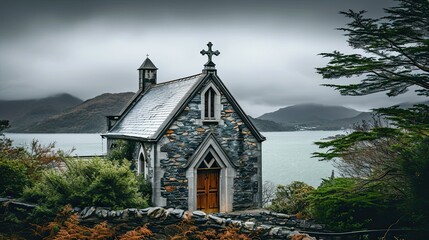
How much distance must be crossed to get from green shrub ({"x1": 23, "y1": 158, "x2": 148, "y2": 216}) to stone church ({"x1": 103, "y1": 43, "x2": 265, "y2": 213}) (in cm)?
450

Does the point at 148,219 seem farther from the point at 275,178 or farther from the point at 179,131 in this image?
the point at 275,178

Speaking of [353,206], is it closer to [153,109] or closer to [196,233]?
[196,233]

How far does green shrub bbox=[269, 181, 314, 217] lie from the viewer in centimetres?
2027

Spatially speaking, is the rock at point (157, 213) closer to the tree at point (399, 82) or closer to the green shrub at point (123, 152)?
the tree at point (399, 82)

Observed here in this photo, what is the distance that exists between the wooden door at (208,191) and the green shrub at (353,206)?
6071 mm

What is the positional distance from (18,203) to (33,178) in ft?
11.6

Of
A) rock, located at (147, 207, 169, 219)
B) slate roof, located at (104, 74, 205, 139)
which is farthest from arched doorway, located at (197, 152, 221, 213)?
rock, located at (147, 207, 169, 219)

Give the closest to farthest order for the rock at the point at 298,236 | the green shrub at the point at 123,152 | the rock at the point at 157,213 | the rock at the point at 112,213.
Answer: the rock at the point at 298,236 < the rock at the point at 157,213 < the rock at the point at 112,213 < the green shrub at the point at 123,152

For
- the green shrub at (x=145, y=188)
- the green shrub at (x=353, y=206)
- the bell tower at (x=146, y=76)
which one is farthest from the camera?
the bell tower at (x=146, y=76)

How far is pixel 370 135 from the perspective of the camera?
1326 centimetres

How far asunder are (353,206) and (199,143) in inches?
294

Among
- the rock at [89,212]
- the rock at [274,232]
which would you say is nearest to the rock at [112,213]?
the rock at [89,212]

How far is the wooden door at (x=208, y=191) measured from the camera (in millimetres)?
20344

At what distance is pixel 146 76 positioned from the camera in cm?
2886
